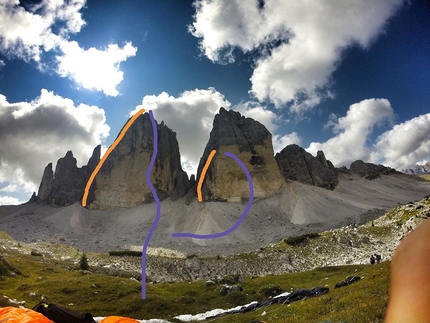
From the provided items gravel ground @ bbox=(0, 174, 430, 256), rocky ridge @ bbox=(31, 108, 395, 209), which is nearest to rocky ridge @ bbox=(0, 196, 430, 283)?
gravel ground @ bbox=(0, 174, 430, 256)

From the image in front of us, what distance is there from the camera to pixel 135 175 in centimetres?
18275

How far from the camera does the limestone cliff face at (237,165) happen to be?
171 metres

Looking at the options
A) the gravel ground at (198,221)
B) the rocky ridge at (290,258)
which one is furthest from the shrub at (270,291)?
the gravel ground at (198,221)

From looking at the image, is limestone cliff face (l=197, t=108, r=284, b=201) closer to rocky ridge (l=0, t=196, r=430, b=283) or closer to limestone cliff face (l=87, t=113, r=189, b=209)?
limestone cliff face (l=87, t=113, r=189, b=209)

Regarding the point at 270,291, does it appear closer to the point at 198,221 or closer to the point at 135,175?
the point at 198,221

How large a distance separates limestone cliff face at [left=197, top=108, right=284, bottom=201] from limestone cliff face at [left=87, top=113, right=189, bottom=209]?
23712 mm

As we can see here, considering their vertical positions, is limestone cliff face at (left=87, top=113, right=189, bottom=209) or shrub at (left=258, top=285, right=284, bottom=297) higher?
limestone cliff face at (left=87, top=113, right=189, bottom=209)

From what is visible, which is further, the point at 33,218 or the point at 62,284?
the point at 33,218

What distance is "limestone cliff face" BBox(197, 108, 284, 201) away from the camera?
560 feet

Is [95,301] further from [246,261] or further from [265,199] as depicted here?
[265,199]

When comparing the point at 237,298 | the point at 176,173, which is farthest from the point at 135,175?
the point at 237,298

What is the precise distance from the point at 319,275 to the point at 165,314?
96.7 feet

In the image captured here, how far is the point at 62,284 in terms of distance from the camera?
42.4m

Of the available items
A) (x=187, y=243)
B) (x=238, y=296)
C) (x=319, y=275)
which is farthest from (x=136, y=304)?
(x=187, y=243)
